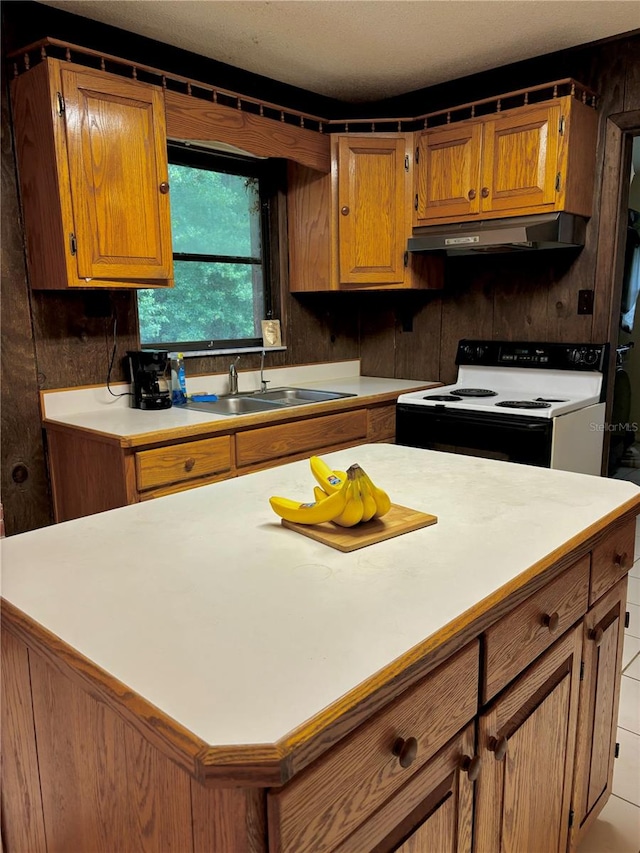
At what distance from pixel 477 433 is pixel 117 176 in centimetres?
188

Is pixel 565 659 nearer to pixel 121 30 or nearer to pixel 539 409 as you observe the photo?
pixel 539 409

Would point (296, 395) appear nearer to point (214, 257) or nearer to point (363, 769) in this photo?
point (214, 257)

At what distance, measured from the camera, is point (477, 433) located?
2863mm

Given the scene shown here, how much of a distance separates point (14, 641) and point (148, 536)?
0.93 feet

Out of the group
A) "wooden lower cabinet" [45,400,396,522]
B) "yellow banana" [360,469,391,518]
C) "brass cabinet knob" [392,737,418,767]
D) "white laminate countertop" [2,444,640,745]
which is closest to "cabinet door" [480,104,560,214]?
"wooden lower cabinet" [45,400,396,522]

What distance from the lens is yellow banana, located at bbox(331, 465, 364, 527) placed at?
112 centimetres

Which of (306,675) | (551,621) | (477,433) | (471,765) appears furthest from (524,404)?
(306,675)

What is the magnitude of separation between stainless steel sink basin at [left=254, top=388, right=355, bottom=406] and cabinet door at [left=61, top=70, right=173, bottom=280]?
1.00 meters

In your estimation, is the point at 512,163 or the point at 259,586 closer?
the point at 259,586

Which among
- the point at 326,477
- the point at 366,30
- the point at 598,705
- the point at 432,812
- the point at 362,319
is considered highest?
the point at 366,30

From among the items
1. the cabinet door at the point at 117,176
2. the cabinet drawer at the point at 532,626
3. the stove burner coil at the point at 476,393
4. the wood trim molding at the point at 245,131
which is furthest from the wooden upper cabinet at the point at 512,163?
the cabinet drawer at the point at 532,626

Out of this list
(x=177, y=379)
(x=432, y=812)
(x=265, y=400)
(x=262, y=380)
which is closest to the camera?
(x=432, y=812)

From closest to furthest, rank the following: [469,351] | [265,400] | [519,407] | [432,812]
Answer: [432,812] < [519,407] < [265,400] < [469,351]

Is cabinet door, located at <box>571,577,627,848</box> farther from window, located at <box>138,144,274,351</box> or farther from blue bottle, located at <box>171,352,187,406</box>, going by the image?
window, located at <box>138,144,274,351</box>
